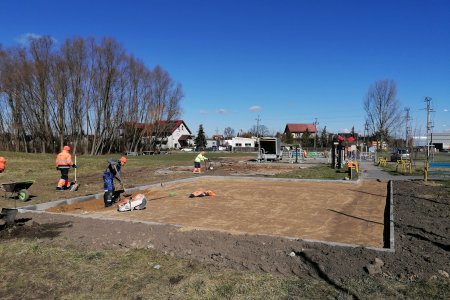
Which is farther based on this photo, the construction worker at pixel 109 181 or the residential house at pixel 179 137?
the residential house at pixel 179 137

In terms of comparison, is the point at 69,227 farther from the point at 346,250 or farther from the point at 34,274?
the point at 346,250

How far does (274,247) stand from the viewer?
646 centimetres

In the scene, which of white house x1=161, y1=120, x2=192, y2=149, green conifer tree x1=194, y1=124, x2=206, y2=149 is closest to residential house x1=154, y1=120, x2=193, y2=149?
A: white house x1=161, y1=120, x2=192, y2=149

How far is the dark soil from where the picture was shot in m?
5.41

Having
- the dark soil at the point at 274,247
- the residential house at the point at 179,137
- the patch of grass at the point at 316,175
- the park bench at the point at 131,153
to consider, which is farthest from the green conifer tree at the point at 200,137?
the dark soil at the point at 274,247

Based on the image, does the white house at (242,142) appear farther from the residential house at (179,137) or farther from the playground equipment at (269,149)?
the playground equipment at (269,149)

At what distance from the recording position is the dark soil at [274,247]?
541 centimetres

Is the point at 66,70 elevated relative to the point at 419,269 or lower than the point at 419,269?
elevated

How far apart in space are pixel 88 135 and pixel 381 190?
51656 mm

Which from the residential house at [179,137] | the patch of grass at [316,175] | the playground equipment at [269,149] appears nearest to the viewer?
the patch of grass at [316,175]

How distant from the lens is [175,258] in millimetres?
5984

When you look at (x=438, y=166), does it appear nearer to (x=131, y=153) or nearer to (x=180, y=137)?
(x=131, y=153)

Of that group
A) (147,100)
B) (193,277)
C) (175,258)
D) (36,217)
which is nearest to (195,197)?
(36,217)

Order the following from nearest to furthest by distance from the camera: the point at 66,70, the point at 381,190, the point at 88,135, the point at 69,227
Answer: the point at 69,227 < the point at 381,190 < the point at 66,70 < the point at 88,135
